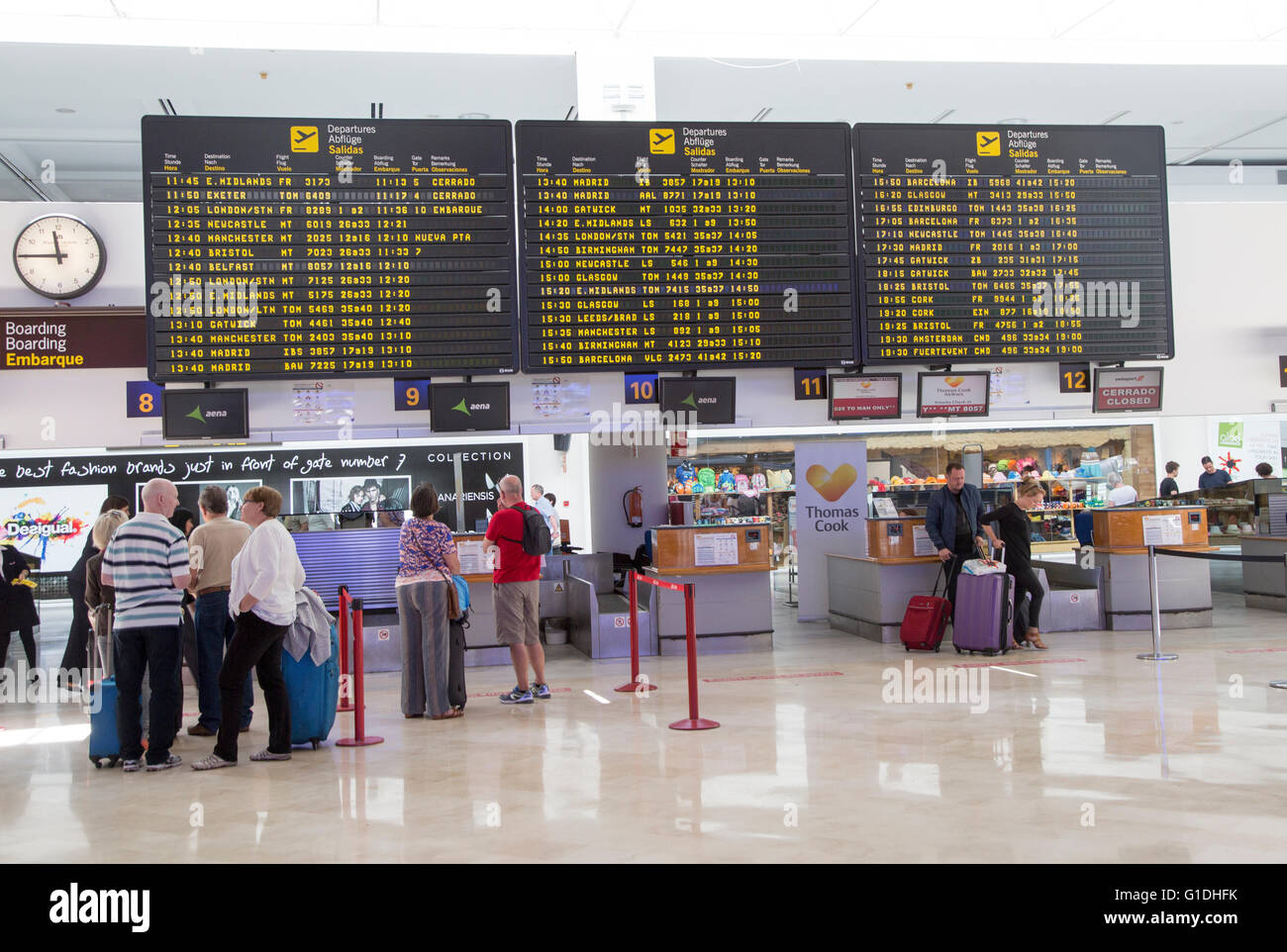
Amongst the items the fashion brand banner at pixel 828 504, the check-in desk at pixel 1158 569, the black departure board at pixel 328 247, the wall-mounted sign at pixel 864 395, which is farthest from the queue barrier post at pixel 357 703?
the check-in desk at pixel 1158 569

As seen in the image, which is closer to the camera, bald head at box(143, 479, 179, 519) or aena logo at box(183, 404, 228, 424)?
bald head at box(143, 479, 179, 519)

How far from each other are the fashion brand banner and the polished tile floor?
4.05 metres

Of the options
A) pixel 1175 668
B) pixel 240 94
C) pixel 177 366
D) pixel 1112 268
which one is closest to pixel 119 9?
pixel 240 94

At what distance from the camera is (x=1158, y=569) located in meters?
10.2

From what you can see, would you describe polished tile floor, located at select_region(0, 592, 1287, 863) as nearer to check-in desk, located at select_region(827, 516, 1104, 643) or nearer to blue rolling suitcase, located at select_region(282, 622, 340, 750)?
blue rolling suitcase, located at select_region(282, 622, 340, 750)

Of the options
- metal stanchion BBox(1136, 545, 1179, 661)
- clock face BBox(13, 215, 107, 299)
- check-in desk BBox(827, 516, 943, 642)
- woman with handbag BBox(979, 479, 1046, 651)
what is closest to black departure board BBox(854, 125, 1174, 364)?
metal stanchion BBox(1136, 545, 1179, 661)

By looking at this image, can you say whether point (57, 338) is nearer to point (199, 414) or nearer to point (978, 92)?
point (199, 414)

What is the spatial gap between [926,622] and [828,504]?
279 cm

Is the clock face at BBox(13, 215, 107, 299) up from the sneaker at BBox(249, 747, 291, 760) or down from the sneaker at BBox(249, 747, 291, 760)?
up

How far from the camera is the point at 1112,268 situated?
7996mm

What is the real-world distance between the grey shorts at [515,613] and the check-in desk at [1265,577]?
8.37 m

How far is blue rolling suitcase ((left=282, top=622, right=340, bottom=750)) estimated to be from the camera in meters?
6.11
